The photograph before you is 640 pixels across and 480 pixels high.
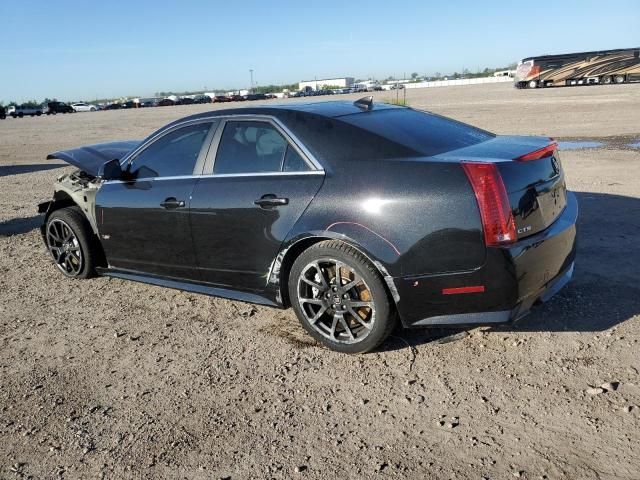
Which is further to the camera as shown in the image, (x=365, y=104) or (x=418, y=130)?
(x=365, y=104)

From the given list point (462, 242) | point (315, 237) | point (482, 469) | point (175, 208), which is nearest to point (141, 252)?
point (175, 208)

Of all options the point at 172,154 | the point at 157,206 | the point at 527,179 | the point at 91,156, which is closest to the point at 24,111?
the point at 91,156

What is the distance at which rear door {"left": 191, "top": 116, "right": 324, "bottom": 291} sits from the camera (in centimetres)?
389

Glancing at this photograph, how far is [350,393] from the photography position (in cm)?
339

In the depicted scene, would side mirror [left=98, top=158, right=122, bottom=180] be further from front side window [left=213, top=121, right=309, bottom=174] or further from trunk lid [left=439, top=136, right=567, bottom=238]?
trunk lid [left=439, top=136, right=567, bottom=238]

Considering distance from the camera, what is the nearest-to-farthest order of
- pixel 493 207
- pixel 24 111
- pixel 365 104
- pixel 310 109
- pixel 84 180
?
pixel 493 207 → pixel 310 109 → pixel 365 104 → pixel 84 180 → pixel 24 111

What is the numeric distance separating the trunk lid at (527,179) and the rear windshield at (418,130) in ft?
0.49

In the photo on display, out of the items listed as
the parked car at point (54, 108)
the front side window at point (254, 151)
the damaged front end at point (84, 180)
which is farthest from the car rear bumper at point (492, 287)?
the parked car at point (54, 108)

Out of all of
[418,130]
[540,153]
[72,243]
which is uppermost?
[418,130]

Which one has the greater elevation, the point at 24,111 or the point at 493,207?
the point at 493,207

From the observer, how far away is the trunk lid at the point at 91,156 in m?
5.44

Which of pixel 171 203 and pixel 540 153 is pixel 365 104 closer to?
pixel 540 153

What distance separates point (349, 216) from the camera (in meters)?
3.57

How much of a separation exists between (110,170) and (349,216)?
2352 millimetres
